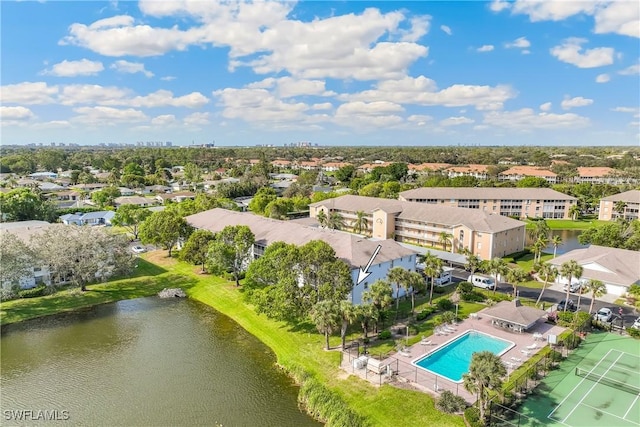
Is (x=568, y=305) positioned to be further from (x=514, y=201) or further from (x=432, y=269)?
(x=514, y=201)

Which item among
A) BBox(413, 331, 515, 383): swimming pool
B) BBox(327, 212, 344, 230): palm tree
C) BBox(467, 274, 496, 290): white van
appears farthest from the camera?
BBox(327, 212, 344, 230): palm tree

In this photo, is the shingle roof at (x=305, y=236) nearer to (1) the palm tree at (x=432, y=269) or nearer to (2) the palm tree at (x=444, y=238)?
(1) the palm tree at (x=432, y=269)

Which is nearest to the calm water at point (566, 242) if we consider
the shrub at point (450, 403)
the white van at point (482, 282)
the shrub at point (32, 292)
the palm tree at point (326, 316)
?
the white van at point (482, 282)

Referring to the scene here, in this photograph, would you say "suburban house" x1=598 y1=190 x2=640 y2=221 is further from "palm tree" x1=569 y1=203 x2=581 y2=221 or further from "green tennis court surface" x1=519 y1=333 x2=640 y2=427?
"green tennis court surface" x1=519 y1=333 x2=640 y2=427

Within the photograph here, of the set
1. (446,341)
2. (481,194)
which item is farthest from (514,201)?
(446,341)

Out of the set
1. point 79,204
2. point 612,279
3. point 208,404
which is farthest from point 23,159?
point 612,279

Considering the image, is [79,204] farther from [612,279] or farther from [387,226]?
[612,279]

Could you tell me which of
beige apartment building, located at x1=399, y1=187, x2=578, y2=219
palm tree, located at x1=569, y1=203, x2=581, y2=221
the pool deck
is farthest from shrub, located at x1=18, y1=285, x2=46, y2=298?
palm tree, located at x1=569, y1=203, x2=581, y2=221
